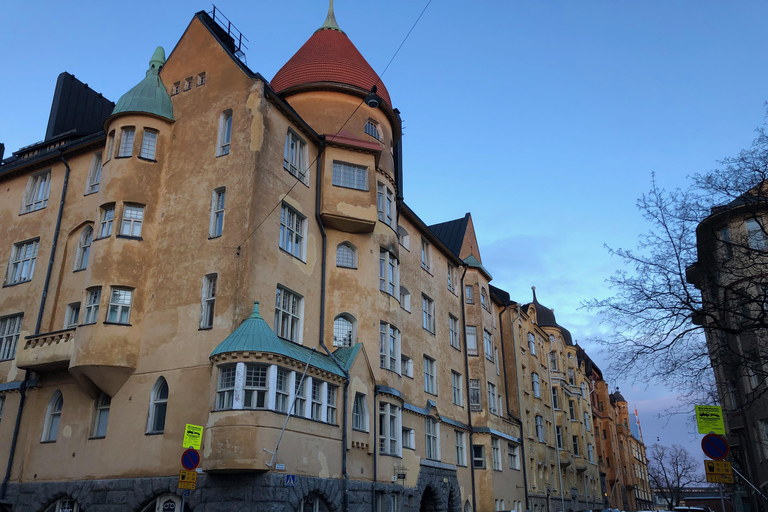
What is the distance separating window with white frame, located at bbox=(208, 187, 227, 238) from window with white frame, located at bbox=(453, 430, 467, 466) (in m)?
20.8

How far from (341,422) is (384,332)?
20.3 feet

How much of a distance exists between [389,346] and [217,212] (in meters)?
10.6

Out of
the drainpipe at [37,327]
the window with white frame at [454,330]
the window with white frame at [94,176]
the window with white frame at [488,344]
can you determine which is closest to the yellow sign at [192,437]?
the drainpipe at [37,327]

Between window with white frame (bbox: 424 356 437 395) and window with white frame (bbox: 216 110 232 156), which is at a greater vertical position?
window with white frame (bbox: 216 110 232 156)

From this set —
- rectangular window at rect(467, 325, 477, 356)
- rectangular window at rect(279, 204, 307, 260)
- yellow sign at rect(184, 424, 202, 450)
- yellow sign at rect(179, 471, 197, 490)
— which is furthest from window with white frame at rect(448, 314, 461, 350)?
yellow sign at rect(179, 471, 197, 490)

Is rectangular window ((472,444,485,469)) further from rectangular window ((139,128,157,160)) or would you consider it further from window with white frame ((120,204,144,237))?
rectangular window ((139,128,157,160))

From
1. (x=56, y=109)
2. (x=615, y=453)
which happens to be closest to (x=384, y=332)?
(x=56, y=109)

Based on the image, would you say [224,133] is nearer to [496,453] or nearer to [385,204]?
[385,204]

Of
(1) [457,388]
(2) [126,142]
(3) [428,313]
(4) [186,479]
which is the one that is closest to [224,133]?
(2) [126,142]

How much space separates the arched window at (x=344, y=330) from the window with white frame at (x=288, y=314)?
255cm

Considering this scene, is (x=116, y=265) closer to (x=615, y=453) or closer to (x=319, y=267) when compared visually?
(x=319, y=267)

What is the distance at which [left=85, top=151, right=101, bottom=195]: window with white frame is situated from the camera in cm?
2962

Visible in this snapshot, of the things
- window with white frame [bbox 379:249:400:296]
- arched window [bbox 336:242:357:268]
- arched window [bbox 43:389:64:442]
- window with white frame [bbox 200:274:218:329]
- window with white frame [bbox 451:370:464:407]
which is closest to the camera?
window with white frame [bbox 200:274:218:329]

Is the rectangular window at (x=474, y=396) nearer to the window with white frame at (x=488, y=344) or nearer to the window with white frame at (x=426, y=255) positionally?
the window with white frame at (x=488, y=344)
